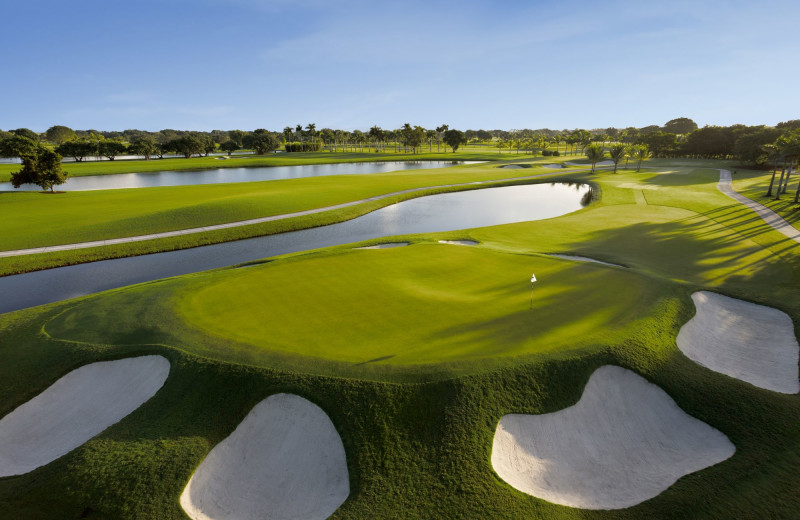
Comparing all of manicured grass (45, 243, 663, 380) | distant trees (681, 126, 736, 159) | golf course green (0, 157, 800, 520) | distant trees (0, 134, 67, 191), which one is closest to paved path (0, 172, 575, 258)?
golf course green (0, 157, 800, 520)

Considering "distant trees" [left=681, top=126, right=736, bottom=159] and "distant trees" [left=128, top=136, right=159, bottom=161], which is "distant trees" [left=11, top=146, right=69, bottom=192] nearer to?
"distant trees" [left=128, top=136, right=159, bottom=161]

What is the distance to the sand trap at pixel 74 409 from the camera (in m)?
10.8

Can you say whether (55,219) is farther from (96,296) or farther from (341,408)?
(341,408)

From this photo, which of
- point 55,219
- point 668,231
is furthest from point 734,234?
point 55,219

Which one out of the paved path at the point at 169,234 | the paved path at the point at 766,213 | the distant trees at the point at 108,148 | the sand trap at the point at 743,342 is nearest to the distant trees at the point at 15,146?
the distant trees at the point at 108,148

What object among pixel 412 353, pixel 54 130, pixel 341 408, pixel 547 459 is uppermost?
pixel 54 130

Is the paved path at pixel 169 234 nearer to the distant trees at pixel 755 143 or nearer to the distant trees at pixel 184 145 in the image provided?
the distant trees at pixel 755 143

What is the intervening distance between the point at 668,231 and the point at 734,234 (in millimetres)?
4927

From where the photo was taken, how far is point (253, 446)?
34.4ft

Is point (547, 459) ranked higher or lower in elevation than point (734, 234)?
lower

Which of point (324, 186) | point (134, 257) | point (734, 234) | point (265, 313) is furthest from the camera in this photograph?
point (324, 186)

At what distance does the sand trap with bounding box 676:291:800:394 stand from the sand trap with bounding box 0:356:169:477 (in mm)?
20627

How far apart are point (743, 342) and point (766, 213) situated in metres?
36.9

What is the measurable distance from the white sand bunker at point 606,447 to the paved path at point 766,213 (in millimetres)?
30236
